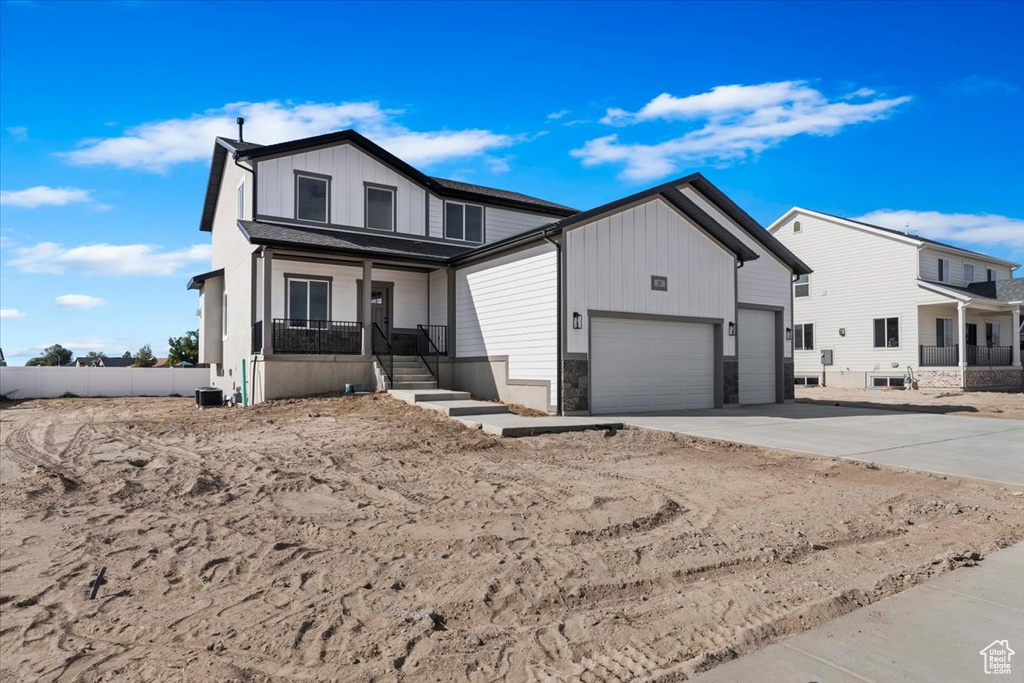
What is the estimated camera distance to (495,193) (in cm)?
2330

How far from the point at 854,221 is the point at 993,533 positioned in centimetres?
2717

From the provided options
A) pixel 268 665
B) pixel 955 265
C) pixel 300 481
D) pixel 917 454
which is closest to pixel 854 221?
pixel 955 265

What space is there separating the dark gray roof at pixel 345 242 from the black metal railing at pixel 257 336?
7.83ft

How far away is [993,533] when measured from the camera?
539 cm

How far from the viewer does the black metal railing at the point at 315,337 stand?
1697 centimetres

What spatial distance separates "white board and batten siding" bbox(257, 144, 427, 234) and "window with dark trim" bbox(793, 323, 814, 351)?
2011 centimetres

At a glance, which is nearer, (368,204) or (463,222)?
(368,204)

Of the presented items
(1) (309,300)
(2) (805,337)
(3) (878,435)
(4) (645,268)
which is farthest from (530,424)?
(2) (805,337)

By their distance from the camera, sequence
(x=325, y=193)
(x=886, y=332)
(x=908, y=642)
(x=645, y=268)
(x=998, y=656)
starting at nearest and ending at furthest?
(x=998, y=656) → (x=908, y=642) → (x=645, y=268) → (x=325, y=193) → (x=886, y=332)

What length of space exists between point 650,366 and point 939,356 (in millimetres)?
19027

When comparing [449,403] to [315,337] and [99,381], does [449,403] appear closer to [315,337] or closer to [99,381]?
[315,337]

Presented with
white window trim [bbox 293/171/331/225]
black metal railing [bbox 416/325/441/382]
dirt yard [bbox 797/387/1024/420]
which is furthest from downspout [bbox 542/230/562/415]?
dirt yard [bbox 797/387/1024/420]

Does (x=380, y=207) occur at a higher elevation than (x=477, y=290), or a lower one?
higher

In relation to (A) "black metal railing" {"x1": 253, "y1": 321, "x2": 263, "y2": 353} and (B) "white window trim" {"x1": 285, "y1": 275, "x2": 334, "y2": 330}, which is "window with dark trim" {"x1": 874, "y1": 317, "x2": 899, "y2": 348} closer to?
(B) "white window trim" {"x1": 285, "y1": 275, "x2": 334, "y2": 330}
